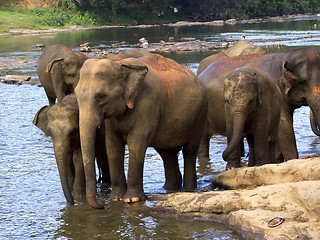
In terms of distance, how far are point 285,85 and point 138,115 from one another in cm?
280

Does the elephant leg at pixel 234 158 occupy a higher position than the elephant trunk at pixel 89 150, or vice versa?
the elephant trunk at pixel 89 150

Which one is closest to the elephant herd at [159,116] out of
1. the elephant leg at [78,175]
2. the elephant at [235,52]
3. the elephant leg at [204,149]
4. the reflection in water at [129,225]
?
the elephant leg at [78,175]

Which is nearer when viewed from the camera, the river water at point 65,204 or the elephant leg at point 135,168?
the river water at point 65,204

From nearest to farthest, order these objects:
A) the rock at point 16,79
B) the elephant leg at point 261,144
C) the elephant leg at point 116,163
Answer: the elephant leg at point 116,163 → the elephant leg at point 261,144 → the rock at point 16,79

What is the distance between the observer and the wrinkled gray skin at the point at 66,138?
6.47 m

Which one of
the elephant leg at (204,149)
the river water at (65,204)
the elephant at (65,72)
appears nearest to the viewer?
the river water at (65,204)

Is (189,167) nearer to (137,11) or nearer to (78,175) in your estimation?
(78,175)

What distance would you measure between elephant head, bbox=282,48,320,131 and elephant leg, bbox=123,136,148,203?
269 cm

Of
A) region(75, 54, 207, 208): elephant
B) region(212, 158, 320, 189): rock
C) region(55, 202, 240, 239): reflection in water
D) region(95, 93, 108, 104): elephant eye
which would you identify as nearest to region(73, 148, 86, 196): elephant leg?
region(55, 202, 240, 239): reflection in water

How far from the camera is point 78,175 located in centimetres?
685

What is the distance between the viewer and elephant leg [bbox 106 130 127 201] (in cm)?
666

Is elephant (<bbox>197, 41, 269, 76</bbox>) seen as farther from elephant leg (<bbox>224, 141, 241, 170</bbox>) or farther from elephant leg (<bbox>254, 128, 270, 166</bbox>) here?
elephant leg (<bbox>254, 128, 270, 166</bbox>)

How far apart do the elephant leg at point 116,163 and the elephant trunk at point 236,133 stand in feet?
3.92

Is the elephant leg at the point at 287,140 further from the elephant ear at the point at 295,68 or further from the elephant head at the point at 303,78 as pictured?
the elephant ear at the point at 295,68
